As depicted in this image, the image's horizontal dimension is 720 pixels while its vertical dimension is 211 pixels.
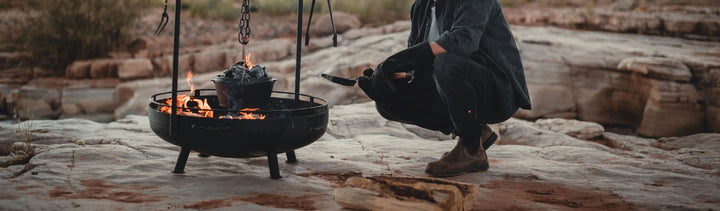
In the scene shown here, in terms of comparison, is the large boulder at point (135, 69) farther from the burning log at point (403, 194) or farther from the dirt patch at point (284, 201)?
the burning log at point (403, 194)

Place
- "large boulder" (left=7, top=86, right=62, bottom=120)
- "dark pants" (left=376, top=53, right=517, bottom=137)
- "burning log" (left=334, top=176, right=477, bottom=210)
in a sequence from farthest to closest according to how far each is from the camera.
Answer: "large boulder" (left=7, top=86, right=62, bottom=120)
"dark pants" (left=376, top=53, right=517, bottom=137)
"burning log" (left=334, top=176, right=477, bottom=210)

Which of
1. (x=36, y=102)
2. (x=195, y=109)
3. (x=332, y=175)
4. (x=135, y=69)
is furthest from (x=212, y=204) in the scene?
A: (x=135, y=69)

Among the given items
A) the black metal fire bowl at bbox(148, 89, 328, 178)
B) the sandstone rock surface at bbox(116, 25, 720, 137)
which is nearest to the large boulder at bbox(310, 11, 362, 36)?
the sandstone rock surface at bbox(116, 25, 720, 137)

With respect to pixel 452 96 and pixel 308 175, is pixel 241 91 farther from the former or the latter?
pixel 452 96

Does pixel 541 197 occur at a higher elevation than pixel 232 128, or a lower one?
lower

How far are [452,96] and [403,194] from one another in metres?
0.94

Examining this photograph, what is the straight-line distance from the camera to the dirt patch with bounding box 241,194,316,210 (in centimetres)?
270

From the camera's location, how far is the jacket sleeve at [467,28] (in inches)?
129

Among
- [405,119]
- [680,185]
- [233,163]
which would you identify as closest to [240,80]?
[233,163]

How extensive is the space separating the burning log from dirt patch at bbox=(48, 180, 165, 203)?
0.94 meters

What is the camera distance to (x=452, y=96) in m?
3.34

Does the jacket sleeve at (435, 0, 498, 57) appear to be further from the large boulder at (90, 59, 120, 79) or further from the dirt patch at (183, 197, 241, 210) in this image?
the large boulder at (90, 59, 120, 79)

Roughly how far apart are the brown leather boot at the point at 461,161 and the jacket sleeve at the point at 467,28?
60 centimetres

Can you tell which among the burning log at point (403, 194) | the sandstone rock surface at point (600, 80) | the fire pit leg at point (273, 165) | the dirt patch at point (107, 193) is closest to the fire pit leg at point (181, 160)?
the dirt patch at point (107, 193)
